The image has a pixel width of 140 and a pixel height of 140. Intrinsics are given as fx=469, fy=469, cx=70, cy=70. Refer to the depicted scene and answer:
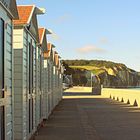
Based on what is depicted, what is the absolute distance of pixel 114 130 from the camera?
1642 cm

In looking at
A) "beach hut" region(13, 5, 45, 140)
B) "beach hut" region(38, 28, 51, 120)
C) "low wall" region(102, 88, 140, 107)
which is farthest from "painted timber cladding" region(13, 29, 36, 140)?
"low wall" region(102, 88, 140, 107)

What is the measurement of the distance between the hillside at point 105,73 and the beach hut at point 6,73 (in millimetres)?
133788

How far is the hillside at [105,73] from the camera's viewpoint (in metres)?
149

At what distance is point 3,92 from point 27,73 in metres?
4.13

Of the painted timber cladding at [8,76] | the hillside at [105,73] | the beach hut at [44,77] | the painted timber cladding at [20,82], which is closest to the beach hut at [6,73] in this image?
the painted timber cladding at [8,76]

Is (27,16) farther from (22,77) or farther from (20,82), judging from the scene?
(20,82)

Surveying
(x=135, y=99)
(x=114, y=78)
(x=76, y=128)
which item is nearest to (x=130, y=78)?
(x=114, y=78)

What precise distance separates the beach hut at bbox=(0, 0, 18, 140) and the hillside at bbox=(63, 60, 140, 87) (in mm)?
133788

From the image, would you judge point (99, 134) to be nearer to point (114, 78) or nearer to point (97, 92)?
point (97, 92)

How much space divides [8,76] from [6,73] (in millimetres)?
272

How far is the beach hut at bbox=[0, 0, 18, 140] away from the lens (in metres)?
8.02

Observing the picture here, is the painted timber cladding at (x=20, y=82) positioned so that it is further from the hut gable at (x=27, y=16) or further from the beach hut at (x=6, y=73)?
the beach hut at (x=6, y=73)

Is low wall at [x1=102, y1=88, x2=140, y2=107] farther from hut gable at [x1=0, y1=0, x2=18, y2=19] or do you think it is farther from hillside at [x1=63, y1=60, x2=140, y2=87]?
hillside at [x1=63, y1=60, x2=140, y2=87]

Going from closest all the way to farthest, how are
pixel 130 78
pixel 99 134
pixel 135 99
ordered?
pixel 99 134 → pixel 135 99 → pixel 130 78
